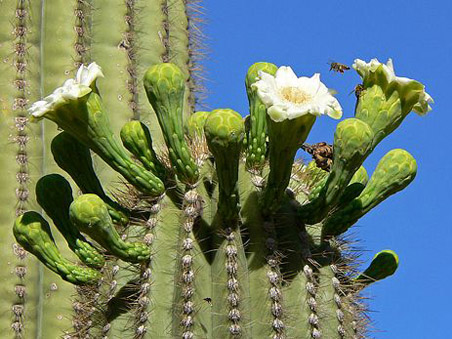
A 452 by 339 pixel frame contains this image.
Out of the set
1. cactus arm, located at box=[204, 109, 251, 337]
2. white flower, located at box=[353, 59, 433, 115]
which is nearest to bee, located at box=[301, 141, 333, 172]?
white flower, located at box=[353, 59, 433, 115]

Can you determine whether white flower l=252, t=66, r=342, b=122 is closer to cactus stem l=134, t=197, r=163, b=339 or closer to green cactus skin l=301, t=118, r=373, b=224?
green cactus skin l=301, t=118, r=373, b=224

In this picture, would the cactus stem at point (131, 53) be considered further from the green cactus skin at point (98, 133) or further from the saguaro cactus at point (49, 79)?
the green cactus skin at point (98, 133)

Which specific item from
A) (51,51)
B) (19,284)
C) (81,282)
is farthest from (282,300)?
(51,51)

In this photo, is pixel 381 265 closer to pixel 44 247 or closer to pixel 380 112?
pixel 380 112

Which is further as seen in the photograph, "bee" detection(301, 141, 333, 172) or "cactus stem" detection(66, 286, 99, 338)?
"bee" detection(301, 141, 333, 172)

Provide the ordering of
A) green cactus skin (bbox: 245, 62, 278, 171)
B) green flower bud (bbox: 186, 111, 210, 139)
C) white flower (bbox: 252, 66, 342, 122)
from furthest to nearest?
green flower bud (bbox: 186, 111, 210, 139) < green cactus skin (bbox: 245, 62, 278, 171) < white flower (bbox: 252, 66, 342, 122)

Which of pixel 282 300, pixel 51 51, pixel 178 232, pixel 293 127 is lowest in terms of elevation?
pixel 282 300

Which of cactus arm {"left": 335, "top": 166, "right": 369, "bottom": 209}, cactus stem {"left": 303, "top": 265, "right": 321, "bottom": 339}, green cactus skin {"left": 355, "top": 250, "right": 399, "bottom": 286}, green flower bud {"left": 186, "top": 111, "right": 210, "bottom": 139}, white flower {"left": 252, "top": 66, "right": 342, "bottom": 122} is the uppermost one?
green flower bud {"left": 186, "top": 111, "right": 210, "bottom": 139}

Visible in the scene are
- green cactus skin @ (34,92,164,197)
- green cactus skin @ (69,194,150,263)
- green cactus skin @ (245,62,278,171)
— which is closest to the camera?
green cactus skin @ (69,194,150,263)

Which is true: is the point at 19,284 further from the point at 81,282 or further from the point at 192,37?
the point at 192,37

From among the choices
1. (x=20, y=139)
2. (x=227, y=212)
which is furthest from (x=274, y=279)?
(x=20, y=139)
